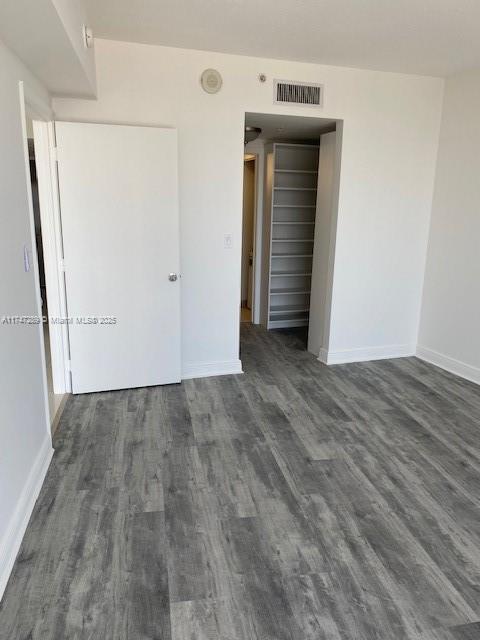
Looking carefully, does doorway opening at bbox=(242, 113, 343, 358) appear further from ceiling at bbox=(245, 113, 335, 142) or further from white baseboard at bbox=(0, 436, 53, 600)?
white baseboard at bbox=(0, 436, 53, 600)

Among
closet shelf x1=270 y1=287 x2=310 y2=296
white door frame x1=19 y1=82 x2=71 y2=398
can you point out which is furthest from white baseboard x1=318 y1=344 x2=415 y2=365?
white door frame x1=19 y1=82 x2=71 y2=398

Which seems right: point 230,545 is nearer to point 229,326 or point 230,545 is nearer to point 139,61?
point 229,326

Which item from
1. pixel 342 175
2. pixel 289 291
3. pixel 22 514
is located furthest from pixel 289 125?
pixel 22 514

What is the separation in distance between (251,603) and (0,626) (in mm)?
900

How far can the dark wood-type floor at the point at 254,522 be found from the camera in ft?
5.51

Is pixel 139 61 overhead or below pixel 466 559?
overhead

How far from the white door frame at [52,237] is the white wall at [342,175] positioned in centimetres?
31

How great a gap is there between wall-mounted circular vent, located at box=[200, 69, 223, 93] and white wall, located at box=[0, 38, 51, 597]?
1369 millimetres

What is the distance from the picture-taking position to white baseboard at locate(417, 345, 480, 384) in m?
4.01

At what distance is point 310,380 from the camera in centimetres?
Answer: 402

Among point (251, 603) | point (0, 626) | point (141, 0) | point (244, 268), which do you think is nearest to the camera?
point (0, 626)

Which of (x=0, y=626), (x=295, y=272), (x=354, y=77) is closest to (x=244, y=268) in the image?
(x=295, y=272)

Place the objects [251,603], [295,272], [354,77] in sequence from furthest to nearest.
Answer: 1. [295,272]
2. [354,77]
3. [251,603]

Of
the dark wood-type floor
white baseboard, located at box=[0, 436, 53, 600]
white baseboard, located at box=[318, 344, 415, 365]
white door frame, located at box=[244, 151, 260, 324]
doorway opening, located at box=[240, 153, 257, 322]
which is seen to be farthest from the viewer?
doorway opening, located at box=[240, 153, 257, 322]
